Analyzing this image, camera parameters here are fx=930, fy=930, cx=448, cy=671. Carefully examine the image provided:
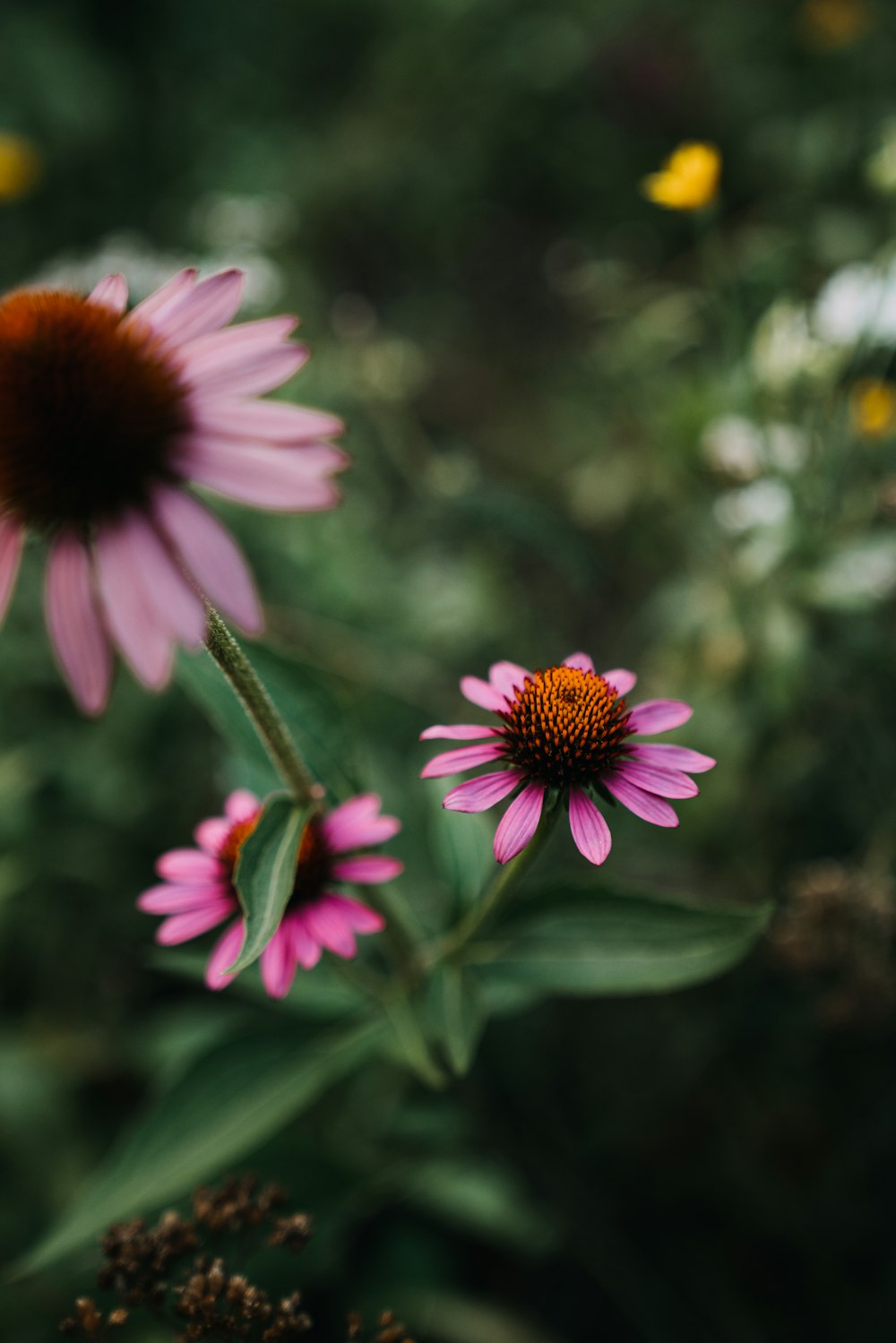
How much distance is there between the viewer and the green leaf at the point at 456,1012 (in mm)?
839

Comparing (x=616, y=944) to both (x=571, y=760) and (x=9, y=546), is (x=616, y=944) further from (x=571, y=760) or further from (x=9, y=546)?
(x=9, y=546)

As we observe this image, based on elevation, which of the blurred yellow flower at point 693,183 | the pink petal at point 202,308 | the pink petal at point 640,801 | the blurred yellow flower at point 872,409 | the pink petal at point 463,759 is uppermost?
the blurred yellow flower at point 693,183

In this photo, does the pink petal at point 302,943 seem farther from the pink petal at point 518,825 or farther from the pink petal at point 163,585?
the pink petal at point 163,585

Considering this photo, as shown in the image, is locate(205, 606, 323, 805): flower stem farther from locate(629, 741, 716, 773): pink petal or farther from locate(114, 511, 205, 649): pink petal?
locate(629, 741, 716, 773): pink petal

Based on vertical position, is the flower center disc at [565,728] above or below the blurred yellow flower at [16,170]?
below

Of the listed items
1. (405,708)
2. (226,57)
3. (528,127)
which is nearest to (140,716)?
(405,708)

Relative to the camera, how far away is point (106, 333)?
27.0 inches

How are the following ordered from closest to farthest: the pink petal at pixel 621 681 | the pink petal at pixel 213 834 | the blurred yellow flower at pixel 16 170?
the pink petal at pixel 621 681, the pink petal at pixel 213 834, the blurred yellow flower at pixel 16 170

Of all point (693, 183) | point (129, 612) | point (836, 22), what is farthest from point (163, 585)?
point (836, 22)

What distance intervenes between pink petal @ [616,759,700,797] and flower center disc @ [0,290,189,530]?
16.1 inches

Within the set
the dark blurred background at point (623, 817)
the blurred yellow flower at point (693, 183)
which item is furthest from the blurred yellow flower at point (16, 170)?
the blurred yellow flower at point (693, 183)

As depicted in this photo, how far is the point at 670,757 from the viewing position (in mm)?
729

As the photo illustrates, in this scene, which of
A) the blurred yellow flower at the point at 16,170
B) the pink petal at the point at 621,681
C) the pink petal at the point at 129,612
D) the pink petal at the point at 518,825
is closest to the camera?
the pink petal at the point at 129,612

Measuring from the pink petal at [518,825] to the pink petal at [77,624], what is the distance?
295 millimetres
